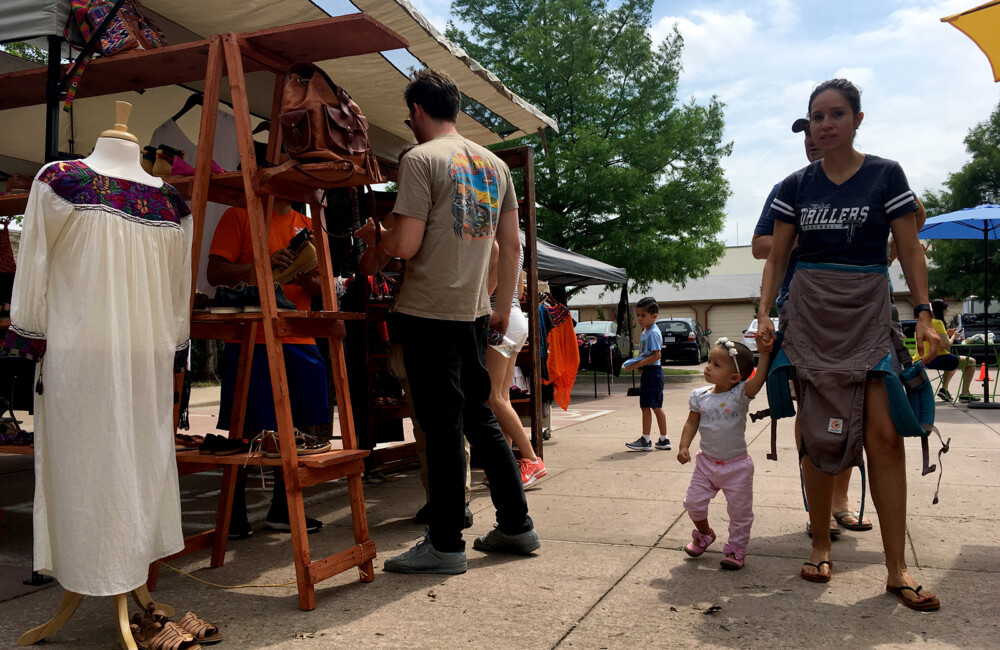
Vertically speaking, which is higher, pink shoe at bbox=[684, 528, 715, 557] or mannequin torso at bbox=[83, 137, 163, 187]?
mannequin torso at bbox=[83, 137, 163, 187]

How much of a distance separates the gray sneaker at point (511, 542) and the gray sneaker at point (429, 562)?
0.91ft

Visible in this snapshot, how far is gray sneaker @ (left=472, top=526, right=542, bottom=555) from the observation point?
12.1ft

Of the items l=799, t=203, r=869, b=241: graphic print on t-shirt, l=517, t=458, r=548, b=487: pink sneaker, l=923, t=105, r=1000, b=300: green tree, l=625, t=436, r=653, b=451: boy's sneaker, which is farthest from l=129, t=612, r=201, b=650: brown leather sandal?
l=923, t=105, r=1000, b=300: green tree

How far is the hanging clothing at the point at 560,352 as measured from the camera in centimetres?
789

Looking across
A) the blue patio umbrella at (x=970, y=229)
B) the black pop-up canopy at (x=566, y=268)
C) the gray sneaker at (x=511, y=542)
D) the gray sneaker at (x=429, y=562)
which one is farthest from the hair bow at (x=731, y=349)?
the blue patio umbrella at (x=970, y=229)

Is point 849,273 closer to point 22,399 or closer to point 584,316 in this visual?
point 22,399

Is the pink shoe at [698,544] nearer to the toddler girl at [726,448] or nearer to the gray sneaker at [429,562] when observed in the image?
the toddler girl at [726,448]

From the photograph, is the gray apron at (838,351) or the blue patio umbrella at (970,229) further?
the blue patio umbrella at (970,229)

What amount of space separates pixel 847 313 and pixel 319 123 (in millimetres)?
2277

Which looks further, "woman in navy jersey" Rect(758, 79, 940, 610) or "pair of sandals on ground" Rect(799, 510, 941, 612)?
"woman in navy jersey" Rect(758, 79, 940, 610)

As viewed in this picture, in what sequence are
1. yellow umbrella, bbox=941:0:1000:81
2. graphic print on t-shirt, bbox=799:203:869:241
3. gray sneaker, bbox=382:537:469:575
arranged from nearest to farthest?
graphic print on t-shirt, bbox=799:203:869:241 < gray sneaker, bbox=382:537:469:575 < yellow umbrella, bbox=941:0:1000:81

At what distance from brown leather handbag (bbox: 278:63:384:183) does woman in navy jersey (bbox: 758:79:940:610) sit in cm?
187

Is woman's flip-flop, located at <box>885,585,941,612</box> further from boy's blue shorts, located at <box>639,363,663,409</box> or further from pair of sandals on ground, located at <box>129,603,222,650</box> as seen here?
boy's blue shorts, located at <box>639,363,663,409</box>

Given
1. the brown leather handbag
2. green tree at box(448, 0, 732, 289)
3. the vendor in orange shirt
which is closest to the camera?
the brown leather handbag
